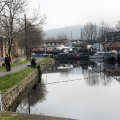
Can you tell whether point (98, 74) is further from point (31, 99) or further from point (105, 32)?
point (105, 32)

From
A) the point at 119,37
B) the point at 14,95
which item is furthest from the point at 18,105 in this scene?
the point at 119,37

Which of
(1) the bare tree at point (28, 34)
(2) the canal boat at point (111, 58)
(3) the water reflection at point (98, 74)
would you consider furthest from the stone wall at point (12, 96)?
(2) the canal boat at point (111, 58)

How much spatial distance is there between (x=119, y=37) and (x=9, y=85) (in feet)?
214

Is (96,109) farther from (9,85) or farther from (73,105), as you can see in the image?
(9,85)

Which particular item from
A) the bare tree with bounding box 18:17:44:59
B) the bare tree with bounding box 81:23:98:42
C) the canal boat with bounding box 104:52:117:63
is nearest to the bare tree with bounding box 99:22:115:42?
the bare tree with bounding box 81:23:98:42

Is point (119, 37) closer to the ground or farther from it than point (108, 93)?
farther from it

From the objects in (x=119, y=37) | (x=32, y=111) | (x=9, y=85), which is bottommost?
(x=32, y=111)

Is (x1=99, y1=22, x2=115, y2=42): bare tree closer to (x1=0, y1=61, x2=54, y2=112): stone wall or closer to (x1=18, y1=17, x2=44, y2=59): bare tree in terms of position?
(x1=18, y1=17, x2=44, y2=59): bare tree

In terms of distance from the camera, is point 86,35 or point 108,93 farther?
point 86,35

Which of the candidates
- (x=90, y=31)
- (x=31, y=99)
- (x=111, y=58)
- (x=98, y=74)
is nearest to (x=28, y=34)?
(x=98, y=74)

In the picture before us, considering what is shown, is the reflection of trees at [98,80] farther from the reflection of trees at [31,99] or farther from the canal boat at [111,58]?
the canal boat at [111,58]

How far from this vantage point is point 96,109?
1566cm

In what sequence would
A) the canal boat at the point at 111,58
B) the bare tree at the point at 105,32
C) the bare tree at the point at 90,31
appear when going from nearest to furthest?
the canal boat at the point at 111,58
the bare tree at the point at 105,32
the bare tree at the point at 90,31

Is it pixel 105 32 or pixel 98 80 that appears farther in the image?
pixel 105 32
